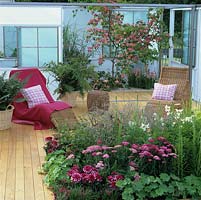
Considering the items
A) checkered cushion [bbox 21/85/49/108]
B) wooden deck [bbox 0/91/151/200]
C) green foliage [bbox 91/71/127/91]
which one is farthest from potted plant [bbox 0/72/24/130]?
green foliage [bbox 91/71/127/91]

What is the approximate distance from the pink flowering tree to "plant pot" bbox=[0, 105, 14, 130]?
4.26 meters

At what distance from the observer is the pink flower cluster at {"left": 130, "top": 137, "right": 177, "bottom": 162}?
412 cm

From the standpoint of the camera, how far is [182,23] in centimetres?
1041

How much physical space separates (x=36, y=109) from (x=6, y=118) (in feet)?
1.78

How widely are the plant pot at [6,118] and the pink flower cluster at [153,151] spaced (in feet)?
11.3

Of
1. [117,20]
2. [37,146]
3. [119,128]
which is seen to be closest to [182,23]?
[117,20]

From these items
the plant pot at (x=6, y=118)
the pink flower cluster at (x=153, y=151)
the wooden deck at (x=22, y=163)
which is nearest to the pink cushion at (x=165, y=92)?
the wooden deck at (x=22, y=163)

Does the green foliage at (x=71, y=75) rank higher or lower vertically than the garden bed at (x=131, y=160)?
higher

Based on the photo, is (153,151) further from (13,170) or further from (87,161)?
(13,170)

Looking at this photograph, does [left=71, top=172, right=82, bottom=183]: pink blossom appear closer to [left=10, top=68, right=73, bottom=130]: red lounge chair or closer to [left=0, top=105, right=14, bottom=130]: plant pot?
[left=10, top=68, right=73, bottom=130]: red lounge chair

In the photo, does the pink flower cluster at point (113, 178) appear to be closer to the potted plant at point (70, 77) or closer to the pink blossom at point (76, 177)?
the pink blossom at point (76, 177)

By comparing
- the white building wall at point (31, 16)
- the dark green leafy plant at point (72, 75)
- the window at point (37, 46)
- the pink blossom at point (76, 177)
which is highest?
the white building wall at point (31, 16)

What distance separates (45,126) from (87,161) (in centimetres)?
288

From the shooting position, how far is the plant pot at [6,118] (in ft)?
23.6
